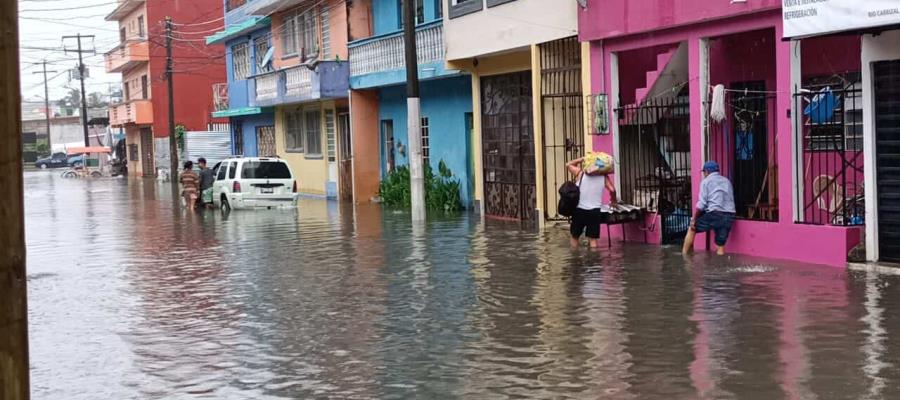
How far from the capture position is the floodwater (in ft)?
27.7

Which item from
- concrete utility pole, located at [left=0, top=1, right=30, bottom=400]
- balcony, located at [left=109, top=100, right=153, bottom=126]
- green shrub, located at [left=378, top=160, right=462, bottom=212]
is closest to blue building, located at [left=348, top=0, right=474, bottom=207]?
green shrub, located at [left=378, top=160, right=462, bottom=212]

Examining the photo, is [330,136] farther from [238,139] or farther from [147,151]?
[147,151]

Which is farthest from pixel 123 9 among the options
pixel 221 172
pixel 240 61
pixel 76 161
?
pixel 221 172

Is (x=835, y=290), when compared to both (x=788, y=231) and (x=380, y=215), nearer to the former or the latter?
(x=788, y=231)

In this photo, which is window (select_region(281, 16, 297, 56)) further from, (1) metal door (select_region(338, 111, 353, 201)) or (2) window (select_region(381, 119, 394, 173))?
(2) window (select_region(381, 119, 394, 173))

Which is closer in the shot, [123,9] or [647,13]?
[647,13]

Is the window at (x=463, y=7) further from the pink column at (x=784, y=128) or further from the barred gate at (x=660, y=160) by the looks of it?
the pink column at (x=784, y=128)

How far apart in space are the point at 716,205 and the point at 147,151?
205 ft

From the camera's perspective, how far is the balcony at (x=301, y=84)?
32531 millimetres

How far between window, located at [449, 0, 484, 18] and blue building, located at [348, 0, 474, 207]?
110 cm

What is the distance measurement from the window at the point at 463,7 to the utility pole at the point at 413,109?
3.70ft

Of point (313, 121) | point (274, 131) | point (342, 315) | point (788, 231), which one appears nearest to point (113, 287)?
point (342, 315)

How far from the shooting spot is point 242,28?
4344cm

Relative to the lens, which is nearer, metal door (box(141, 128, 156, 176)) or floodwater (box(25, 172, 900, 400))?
floodwater (box(25, 172, 900, 400))
